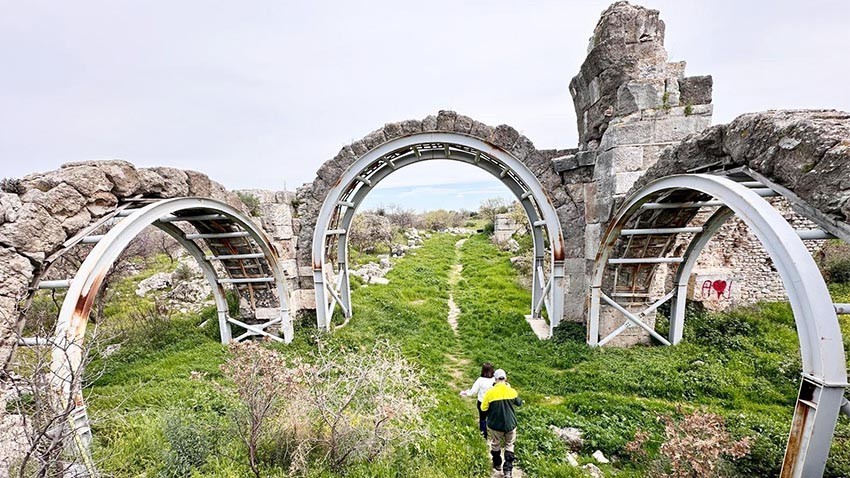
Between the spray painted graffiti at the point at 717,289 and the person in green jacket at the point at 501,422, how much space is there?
6337 millimetres

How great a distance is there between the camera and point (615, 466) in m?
3.97

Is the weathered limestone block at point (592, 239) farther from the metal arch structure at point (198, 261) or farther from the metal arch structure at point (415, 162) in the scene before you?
the metal arch structure at point (198, 261)

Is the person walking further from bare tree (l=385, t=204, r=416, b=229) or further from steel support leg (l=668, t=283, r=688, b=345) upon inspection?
bare tree (l=385, t=204, r=416, b=229)

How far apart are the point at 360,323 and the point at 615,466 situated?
5.89 m

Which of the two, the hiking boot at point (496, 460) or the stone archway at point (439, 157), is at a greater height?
the stone archway at point (439, 157)

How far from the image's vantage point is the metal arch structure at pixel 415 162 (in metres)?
7.28

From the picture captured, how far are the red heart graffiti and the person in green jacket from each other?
6508 millimetres

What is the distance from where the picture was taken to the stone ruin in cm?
328

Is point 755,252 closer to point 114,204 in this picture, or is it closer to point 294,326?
point 294,326

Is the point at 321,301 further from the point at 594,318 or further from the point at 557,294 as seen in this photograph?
the point at 594,318

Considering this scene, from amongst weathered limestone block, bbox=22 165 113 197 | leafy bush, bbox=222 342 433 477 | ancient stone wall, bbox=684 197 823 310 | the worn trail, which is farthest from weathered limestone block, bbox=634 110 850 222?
weathered limestone block, bbox=22 165 113 197

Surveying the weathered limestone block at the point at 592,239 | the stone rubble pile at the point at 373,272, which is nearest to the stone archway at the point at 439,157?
the weathered limestone block at the point at 592,239

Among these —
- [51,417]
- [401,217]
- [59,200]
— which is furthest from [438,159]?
[401,217]

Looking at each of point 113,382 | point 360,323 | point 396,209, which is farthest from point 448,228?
point 113,382
